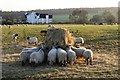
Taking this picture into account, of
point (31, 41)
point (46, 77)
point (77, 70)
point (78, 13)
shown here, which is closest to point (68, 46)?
point (77, 70)

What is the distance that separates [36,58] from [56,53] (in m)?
1.03

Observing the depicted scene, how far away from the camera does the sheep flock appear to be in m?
16.9

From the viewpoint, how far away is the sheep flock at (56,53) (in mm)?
16922

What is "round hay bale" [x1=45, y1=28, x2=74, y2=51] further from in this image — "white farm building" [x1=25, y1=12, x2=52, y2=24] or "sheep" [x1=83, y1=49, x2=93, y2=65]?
"white farm building" [x1=25, y1=12, x2=52, y2=24]

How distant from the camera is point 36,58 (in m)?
16.9

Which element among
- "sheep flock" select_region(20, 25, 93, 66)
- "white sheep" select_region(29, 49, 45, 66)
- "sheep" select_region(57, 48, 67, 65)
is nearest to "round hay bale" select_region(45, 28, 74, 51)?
"sheep flock" select_region(20, 25, 93, 66)

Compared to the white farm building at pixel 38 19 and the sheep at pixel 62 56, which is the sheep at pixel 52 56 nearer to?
the sheep at pixel 62 56

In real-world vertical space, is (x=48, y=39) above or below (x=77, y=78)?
above

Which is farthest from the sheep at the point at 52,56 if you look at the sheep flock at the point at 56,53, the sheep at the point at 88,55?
the sheep at the point at 88,55

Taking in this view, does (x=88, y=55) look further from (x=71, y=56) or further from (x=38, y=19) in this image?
(x=38, y=19)

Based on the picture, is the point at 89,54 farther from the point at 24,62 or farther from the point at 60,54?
the point at 24,62

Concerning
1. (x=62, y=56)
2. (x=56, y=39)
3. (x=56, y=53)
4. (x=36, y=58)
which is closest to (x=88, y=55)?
(x=62, y=56)

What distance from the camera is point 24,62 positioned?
17.6 meters

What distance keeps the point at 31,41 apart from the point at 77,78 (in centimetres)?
1427
